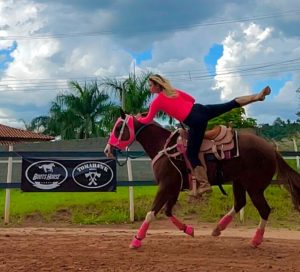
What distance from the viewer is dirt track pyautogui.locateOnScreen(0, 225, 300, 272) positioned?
710 cm

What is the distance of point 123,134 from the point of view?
356 inches

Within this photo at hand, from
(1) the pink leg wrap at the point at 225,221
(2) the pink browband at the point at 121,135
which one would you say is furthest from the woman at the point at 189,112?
(1) the pink leg wrap at the point at 225,221

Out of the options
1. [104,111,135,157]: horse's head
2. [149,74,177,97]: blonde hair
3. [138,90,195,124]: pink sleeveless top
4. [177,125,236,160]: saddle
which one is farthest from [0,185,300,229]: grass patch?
[149,74,177,97]: blonde hair

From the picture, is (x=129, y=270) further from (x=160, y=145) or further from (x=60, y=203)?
(x=60, y=203)

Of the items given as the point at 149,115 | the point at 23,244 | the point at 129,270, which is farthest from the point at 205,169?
the point at 23,244

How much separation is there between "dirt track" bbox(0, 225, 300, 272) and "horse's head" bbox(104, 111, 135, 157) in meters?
1.57

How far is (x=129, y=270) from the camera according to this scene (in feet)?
22.7

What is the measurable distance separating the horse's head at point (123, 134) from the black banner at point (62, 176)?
14.7 feet

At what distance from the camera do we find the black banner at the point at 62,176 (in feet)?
44.0

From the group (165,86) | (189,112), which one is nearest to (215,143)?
(189,112)

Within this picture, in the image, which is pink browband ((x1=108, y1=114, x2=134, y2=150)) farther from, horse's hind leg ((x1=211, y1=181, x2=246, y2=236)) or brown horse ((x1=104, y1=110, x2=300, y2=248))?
horse's hind leg ((x1=211, y1=181, x2=246, y2=236))

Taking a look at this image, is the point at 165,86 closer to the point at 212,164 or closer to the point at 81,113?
the point at 212,164

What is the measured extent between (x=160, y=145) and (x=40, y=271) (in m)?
3.07

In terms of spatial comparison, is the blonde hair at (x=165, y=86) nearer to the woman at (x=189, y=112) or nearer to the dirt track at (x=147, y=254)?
the woman at (x=189, y=112)
